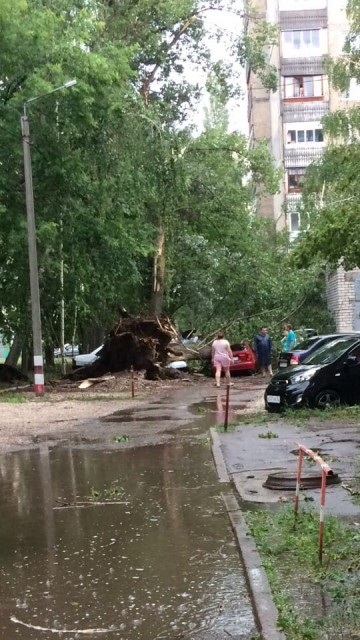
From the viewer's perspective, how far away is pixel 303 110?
45.7 metres

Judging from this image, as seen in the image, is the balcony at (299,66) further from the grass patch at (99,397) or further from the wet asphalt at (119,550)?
the wet asphalt at (119,550)

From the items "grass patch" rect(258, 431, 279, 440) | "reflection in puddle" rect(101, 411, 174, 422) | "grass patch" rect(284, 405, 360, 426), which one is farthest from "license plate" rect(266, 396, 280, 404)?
"grass patch" rect(258, 431, 279, 440)

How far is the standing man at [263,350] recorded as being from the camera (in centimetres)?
2552

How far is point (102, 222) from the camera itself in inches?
901

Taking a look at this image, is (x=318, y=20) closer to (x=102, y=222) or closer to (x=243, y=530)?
(x=102, y=222)

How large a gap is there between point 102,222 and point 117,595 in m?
18.5

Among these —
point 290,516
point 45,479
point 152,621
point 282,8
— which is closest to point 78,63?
point 45,479

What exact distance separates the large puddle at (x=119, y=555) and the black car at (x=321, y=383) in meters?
4.69

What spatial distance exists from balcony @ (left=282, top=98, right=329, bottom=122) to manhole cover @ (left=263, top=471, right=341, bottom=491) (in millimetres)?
40205

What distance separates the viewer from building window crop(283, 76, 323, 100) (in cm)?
4512

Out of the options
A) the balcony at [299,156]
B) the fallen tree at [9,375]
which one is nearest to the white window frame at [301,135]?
the balcony at [299,156]

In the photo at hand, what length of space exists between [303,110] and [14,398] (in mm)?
31959

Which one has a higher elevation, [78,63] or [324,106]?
[324,106]

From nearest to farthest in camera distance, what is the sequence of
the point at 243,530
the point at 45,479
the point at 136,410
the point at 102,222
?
the point at 243,530 → the point at 45,479 → the point at 136,410 → the point at 102,222
